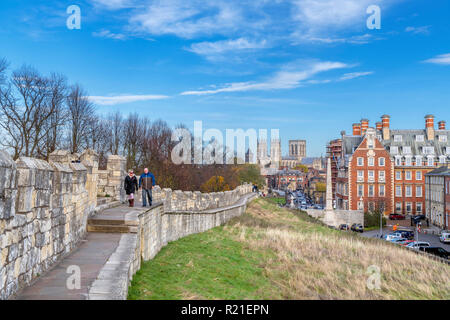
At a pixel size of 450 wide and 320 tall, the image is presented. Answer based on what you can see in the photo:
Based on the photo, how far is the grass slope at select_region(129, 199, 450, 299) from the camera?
331 inches

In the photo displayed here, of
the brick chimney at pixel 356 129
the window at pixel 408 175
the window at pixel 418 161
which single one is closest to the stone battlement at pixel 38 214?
the window at pixel 408 175

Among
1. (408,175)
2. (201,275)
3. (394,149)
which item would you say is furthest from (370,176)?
(201,275)

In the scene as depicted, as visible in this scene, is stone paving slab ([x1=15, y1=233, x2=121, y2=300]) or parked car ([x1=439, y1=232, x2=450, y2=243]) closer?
stone paving slab ([x1=15, y1=233, x2=121, y2=300])

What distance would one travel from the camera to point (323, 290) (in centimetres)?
955

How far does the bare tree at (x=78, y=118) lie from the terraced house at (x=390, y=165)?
33656 millimetres

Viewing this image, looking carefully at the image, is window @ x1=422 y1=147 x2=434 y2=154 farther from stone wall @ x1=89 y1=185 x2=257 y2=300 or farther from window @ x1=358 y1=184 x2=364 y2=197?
stone wall @ x1=89 y1=185 x2=257 y2=300

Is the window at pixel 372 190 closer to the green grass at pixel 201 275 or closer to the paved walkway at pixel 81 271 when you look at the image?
the green grass at pixel 201 275

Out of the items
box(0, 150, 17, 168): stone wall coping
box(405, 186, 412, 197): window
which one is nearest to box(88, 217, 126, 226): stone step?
box(0, 150, 17, 168): stone wall coping

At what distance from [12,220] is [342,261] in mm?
12014

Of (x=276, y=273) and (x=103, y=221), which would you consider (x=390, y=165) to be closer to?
(x=276, y=273)

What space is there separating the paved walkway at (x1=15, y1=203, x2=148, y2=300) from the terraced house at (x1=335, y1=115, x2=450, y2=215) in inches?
1855

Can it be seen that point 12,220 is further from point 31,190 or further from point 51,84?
point 51,84

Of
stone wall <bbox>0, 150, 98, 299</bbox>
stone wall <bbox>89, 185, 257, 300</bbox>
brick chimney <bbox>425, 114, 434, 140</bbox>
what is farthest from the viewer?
brick chimney <bbox>425, 114, 434, 140</bbox>
